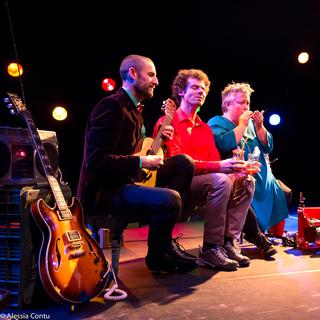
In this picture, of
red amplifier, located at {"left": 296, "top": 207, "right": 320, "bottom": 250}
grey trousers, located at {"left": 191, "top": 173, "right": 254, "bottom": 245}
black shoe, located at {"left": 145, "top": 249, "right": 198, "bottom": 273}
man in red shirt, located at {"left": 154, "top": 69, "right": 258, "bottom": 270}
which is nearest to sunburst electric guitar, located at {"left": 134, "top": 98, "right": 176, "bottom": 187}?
man in red shirt, located at {"left": 154, "top": 69, "right": 258, "bottom": 270}

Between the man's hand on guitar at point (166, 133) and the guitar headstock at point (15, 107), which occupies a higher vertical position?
the guitar headstock at point (15, 107)

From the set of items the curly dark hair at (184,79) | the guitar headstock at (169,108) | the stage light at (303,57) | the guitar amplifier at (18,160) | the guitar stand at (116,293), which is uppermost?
the stage light at (303,57)

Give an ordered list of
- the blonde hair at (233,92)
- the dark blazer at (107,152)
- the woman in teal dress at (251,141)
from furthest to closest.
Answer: the blonde hair at (233,92) < the woman in teal dress at (251,141) < the dark blazer at (107,152)

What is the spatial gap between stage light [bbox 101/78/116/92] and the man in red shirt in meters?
1.81

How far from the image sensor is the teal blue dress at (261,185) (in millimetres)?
2947

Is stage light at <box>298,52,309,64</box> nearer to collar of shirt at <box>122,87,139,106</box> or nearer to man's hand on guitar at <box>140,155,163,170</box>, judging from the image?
collar of shirt at <box>122,87,139,106</box>

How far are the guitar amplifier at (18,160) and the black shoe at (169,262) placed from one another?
2.45ft

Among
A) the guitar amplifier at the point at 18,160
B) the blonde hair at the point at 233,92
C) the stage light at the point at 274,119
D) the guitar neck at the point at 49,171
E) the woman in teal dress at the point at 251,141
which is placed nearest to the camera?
the guitar neck at the point at 49,171

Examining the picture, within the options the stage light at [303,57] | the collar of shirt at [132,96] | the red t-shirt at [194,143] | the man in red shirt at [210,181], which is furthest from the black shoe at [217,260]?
the stage light at [303,57]

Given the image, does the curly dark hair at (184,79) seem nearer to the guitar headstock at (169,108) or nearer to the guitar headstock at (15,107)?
the guitar headstock at (169,108)

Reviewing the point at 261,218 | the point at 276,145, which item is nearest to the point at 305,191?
the point at 276,145

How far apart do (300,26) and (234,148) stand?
121 inches

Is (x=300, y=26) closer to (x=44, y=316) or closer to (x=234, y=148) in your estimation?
(x=234, y=148)

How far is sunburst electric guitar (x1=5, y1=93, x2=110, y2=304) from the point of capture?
5.46 feet
